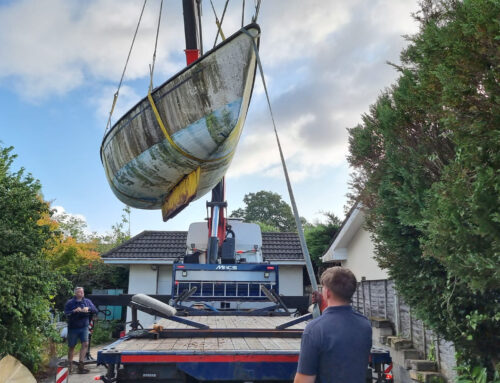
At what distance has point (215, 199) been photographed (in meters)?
9.60

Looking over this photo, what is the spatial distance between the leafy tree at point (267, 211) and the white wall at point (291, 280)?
39.1 meters

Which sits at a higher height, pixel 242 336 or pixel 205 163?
pixel 205 163

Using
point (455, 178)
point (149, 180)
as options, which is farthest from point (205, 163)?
point (455, 178)

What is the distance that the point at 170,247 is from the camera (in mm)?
17375

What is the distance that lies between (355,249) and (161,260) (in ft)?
22.1

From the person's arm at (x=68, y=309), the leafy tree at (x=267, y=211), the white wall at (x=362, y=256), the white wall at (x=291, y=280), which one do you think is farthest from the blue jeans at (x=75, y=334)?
the leafy tree at (x=267, y=211)

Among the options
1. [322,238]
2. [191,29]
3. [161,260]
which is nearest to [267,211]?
[322,238]

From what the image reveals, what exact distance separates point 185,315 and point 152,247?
452 inches

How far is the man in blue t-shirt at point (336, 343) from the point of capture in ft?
8.87

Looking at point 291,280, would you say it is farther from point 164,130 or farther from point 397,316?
point 164,130

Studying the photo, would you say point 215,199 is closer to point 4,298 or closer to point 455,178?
point 4,298

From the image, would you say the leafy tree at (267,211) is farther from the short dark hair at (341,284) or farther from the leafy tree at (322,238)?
the short dark hair at (341,284)

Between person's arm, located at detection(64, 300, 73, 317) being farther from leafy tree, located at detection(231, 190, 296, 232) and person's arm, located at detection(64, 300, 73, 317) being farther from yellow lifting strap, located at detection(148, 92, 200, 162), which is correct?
leafy tree, located at detection(231, 190, 296, 232)

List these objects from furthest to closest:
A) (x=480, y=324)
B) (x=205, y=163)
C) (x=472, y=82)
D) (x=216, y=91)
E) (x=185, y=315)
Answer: (x=205, y=163) < (x=216, y=91) < (x=185, y=315) < (x=480, y=324) < (x=472, y=82)
